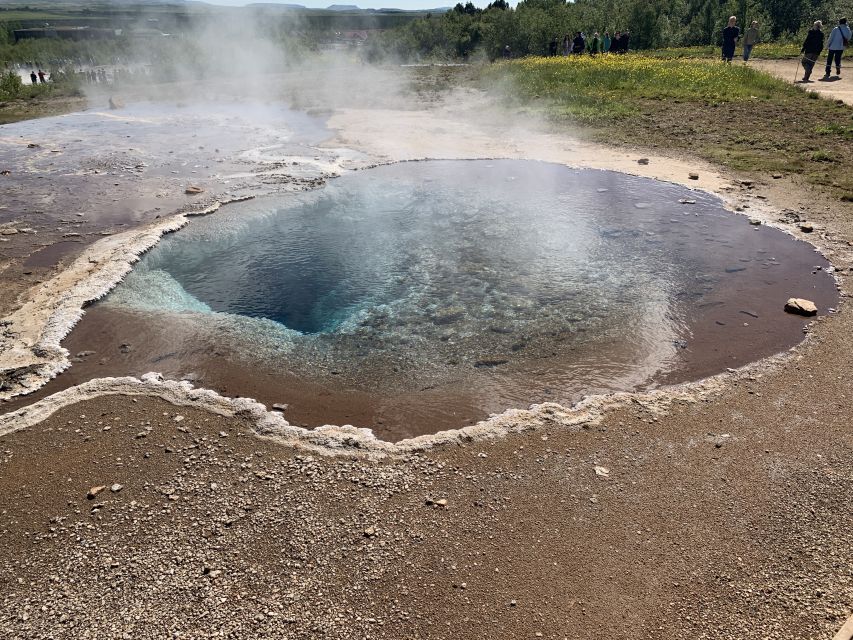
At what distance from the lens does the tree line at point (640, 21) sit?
2606 centimetres

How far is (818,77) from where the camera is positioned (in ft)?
57.7

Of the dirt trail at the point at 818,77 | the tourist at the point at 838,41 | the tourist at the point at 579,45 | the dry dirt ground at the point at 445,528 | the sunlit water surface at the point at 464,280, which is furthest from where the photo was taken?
the tourist at the point at 579,45

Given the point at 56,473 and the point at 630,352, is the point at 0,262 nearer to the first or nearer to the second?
the point at 56,473

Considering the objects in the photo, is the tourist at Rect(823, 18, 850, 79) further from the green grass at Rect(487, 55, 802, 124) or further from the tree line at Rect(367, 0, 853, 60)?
the tree line at Rect(367, 0, 853, 60)

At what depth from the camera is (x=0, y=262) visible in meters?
8.36

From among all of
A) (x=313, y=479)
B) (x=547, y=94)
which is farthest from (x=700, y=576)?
(x=547, y=94)

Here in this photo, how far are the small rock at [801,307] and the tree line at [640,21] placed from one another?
2345 cm

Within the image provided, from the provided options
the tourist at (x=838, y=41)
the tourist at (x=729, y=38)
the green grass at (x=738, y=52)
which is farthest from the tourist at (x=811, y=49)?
the green grass at (x=738, y=52)

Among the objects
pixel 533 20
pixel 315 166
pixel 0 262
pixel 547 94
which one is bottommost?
pixel 0 262

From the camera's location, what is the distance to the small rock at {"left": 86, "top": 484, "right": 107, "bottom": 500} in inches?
168

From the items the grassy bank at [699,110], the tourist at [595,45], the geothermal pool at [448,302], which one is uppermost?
the tourist at [595,45]

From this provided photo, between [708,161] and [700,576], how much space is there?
1091cm

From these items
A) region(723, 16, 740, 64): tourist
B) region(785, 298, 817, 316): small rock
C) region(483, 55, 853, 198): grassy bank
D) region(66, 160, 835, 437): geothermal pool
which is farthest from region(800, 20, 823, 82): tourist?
region(785, 298, 817, 316): small rock

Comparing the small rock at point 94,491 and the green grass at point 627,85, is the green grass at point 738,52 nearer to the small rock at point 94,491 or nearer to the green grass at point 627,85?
the green grass at point 627,85
